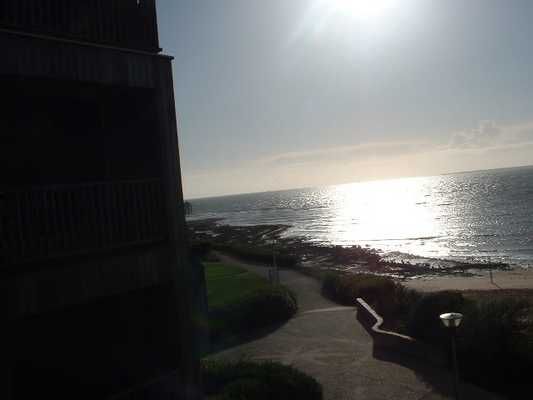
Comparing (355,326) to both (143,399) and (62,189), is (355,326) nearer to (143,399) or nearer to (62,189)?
(143,399)

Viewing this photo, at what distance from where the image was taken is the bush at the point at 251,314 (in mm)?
16188

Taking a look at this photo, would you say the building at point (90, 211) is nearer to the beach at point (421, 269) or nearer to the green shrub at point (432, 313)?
the green shrub at point (432, 313)

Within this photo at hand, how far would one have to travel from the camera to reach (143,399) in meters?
7.22

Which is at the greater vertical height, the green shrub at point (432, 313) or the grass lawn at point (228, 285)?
the green shrub at point (432, 313)

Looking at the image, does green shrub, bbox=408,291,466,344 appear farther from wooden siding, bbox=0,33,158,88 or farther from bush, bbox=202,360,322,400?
wooden siding, bbox=0,33,158,88

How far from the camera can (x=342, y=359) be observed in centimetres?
1275

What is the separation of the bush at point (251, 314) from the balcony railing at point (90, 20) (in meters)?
11.3

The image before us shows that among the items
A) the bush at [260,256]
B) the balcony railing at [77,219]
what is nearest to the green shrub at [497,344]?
the balcony railing at [77,219]

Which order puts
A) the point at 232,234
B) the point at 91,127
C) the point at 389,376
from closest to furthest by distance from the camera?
1. the point at 91,127
2. the point at 389,376
3. the point at 232,234

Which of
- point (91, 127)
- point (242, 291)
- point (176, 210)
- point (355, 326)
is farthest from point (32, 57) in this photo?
point (242, 291)

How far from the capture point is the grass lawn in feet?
62.4

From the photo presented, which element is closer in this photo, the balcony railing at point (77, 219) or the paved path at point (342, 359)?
the balcony railing at point (77, 219)

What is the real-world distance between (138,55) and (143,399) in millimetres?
5200

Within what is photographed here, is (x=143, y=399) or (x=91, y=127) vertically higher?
(x=91, y=127)
